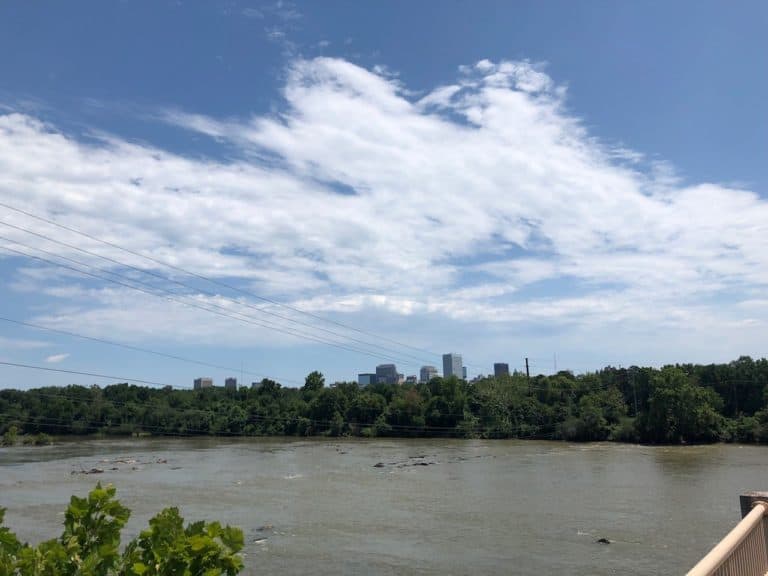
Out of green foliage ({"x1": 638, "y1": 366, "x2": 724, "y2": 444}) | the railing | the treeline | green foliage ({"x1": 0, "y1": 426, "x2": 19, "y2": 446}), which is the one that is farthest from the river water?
green foliage ({"x1": 0, "y1": 426, "x2": 19, "y2": 446})

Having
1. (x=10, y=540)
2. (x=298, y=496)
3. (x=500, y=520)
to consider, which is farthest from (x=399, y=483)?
(x=10, y=540)

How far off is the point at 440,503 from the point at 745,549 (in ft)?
79.7

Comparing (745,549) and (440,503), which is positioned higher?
(745,549)

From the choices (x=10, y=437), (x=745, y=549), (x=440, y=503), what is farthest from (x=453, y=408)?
(x=745, y=549)

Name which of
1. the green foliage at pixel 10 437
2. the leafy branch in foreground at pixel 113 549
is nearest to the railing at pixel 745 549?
the leafy branch in foreground at pixel 113 549

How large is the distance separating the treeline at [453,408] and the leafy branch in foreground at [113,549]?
201ft

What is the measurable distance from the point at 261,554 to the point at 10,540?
16.9m

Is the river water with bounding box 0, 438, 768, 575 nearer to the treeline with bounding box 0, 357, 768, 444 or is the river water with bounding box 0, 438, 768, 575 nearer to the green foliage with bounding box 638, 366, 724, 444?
the green foliage with bounding box 638, 366, 724, 444

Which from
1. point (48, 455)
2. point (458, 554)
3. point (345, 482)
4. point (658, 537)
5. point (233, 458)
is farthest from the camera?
point (48, 455)

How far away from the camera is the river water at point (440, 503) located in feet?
60.4

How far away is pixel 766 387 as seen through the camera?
198ft

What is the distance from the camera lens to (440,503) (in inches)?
1121

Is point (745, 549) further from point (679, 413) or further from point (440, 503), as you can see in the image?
point (679, 413)

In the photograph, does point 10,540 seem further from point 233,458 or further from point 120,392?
point 120,392
